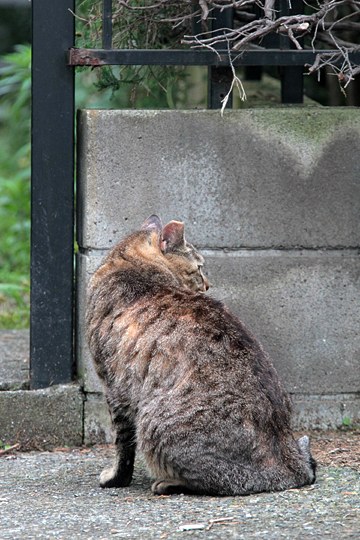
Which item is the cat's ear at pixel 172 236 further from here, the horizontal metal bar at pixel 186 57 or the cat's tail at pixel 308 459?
the cat's tail at pixel 308 459

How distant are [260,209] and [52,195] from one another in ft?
3.32

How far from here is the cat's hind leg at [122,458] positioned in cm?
430

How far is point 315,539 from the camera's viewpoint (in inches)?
134

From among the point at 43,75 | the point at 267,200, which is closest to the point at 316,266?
the point at 267,200

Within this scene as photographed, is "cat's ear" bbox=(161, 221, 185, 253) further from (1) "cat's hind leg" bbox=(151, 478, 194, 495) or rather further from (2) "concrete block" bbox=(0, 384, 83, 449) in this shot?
(1) "cat's hind leg" bbox=(151, 478, 194, 495)

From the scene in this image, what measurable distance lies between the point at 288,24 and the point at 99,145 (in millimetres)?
1053

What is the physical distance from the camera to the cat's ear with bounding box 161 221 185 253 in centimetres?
450

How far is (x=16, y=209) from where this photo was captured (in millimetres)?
9117

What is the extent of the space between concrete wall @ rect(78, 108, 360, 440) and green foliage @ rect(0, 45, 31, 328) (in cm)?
251

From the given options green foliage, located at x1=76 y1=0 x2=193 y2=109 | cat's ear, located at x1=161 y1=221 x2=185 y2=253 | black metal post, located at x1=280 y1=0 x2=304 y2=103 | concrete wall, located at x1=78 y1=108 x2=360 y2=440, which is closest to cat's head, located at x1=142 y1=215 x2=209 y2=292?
cat's ear, located at x1=161 y1=221 x2=185 y2=253

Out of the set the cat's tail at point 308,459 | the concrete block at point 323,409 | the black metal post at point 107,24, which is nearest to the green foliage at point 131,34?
the black metal post at point 107,24

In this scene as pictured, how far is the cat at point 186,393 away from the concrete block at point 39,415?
0.70m

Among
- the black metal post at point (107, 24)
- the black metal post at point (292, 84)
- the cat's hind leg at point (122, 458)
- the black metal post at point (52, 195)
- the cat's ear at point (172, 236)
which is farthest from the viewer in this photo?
the black metal post at point (292, 84)

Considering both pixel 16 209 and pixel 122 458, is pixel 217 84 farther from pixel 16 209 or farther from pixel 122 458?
pixel 16 209
